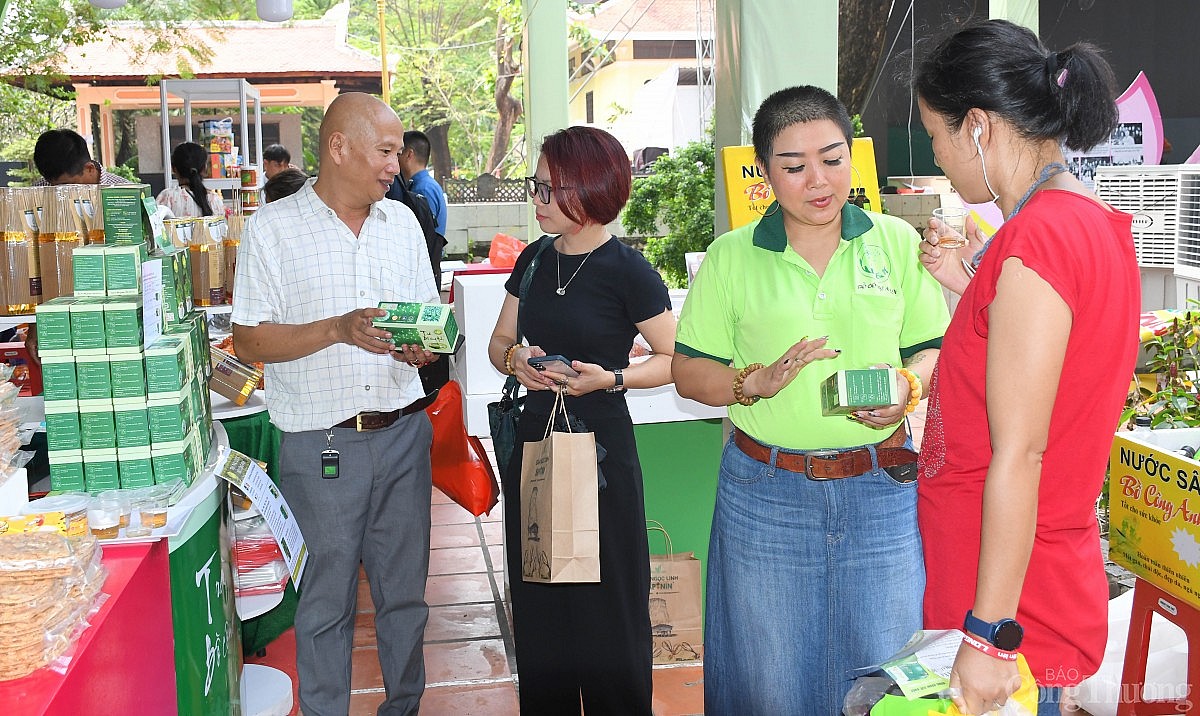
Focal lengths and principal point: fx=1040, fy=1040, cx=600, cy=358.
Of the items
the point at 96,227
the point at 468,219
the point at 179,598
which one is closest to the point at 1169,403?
the point at 179,598

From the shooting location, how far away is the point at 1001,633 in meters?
1.45

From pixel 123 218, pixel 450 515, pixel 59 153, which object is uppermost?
pixel 59 153

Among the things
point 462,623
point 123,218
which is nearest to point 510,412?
point 123,218

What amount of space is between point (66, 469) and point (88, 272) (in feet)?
1.41

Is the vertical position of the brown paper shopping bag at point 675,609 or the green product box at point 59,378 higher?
the green product box at point 59,378

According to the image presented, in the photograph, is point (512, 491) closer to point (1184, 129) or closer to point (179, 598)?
point (179, 598)

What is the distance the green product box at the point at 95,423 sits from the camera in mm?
2240

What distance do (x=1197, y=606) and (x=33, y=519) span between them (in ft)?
8.22

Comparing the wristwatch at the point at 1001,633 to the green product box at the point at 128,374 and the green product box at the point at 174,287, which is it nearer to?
the green product box at the point at 128,374

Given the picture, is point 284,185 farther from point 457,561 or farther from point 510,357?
point 510,357

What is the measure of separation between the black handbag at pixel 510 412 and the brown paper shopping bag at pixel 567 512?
29 centimetres

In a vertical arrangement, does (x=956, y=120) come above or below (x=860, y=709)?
above

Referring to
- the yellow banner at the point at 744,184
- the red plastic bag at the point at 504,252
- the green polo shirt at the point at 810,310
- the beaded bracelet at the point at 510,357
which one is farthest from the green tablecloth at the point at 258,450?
the green polo shirt at the point at 810,310

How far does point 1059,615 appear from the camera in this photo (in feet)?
5.18
